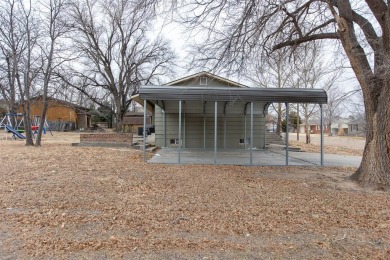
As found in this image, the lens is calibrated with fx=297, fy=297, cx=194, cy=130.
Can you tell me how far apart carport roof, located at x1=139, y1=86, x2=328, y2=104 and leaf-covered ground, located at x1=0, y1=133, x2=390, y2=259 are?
3498 millimetres

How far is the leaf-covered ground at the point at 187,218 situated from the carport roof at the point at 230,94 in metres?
3.50

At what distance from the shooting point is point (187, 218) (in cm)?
415

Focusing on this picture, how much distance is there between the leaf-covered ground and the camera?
10.3 feet

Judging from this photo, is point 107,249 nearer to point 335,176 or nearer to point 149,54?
point 335,176

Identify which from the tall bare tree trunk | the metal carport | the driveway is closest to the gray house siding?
the metal carport

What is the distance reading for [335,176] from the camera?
806cm

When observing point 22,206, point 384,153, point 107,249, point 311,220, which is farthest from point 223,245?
point 384,153

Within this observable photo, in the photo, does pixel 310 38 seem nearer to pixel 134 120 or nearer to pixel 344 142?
pixel 344 142

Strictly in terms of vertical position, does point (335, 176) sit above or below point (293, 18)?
below

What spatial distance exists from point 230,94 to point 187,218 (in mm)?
6317

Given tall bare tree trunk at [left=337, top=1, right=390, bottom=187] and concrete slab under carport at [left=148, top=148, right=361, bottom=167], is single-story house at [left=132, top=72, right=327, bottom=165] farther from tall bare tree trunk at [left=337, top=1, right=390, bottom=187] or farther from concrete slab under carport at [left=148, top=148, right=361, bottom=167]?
tall bare tree trunk at [left=337, top=1, right=390, bottom=187]

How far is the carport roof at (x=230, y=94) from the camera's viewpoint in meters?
9.84

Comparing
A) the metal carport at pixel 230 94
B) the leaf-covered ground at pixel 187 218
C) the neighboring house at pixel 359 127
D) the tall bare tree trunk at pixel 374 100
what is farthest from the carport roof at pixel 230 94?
the neighboring house at pixel 359 127

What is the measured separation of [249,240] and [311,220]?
4.04 feet
